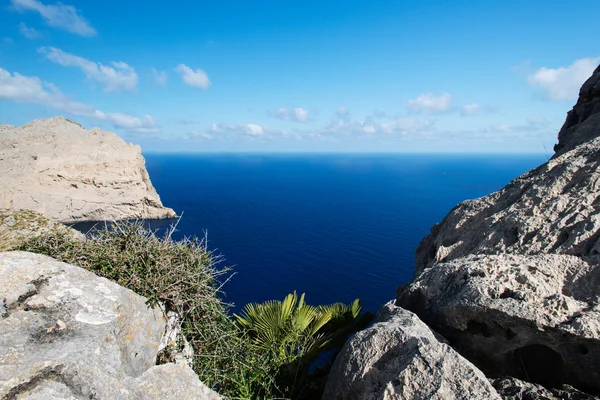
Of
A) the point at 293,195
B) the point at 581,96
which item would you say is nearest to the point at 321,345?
the point at 581,96

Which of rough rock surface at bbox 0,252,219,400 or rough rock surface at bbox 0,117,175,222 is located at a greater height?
rough rock surface at bbox 0,252,219,400

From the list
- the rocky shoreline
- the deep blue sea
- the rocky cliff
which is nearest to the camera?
the rocky shoreline

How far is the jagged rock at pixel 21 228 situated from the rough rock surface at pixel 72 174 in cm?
4244

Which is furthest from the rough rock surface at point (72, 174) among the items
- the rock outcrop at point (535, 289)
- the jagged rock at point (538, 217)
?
the rock outcrop at point (535, 289)

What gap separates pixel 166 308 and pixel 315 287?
28772 mm

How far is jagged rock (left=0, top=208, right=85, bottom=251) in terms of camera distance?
6074 millimetres

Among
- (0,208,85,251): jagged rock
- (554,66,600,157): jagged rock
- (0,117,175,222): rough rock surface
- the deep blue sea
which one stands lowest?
the deep blue sea

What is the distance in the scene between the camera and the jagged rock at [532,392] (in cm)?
429

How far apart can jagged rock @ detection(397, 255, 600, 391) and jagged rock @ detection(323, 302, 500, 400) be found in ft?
1.89

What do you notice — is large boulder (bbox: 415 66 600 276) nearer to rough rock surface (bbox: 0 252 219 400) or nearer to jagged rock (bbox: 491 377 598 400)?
jagged rock (bbox: 491 377 598 400)

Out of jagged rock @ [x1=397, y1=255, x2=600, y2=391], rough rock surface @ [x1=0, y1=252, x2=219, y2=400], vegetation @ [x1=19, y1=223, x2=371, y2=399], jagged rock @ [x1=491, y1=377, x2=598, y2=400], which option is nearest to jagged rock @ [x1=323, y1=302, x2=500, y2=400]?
jagged rock @ [x1=397, y1=255, x2=600, y2=391]

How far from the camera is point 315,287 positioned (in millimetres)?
33594

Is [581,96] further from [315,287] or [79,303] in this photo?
[315,287]

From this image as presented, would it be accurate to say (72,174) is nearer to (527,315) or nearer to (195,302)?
(195,302)
